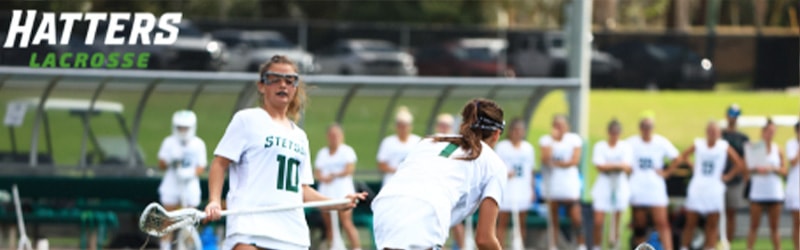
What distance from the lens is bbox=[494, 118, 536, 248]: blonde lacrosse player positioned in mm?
19109

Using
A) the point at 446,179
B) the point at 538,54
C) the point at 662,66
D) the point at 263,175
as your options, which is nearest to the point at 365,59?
the point at 538,54

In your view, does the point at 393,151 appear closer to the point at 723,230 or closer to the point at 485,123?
the point at 723,230

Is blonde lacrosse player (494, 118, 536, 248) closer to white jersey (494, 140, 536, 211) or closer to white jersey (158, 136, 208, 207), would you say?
white jersey (494, 140, 536, 211)

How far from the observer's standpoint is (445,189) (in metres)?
8.55

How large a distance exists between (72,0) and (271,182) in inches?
537

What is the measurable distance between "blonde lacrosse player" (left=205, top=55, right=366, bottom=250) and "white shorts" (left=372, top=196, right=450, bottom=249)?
0.98 meters

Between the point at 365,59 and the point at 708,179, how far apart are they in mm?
23327

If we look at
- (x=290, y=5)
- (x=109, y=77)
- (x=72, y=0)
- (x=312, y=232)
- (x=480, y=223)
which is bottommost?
(x=480, y=223)

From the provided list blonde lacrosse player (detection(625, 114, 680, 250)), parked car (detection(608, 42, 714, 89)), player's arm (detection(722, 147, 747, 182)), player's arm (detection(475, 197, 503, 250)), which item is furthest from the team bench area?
A: parked car (detection(608, 42, 714, 89))

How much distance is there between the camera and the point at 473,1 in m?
56.8

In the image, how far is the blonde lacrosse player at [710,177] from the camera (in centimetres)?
1919

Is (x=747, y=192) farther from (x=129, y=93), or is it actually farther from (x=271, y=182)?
(x=271, y=182)

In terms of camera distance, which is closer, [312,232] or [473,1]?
[312,232]

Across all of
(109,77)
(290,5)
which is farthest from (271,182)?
(290,5)
